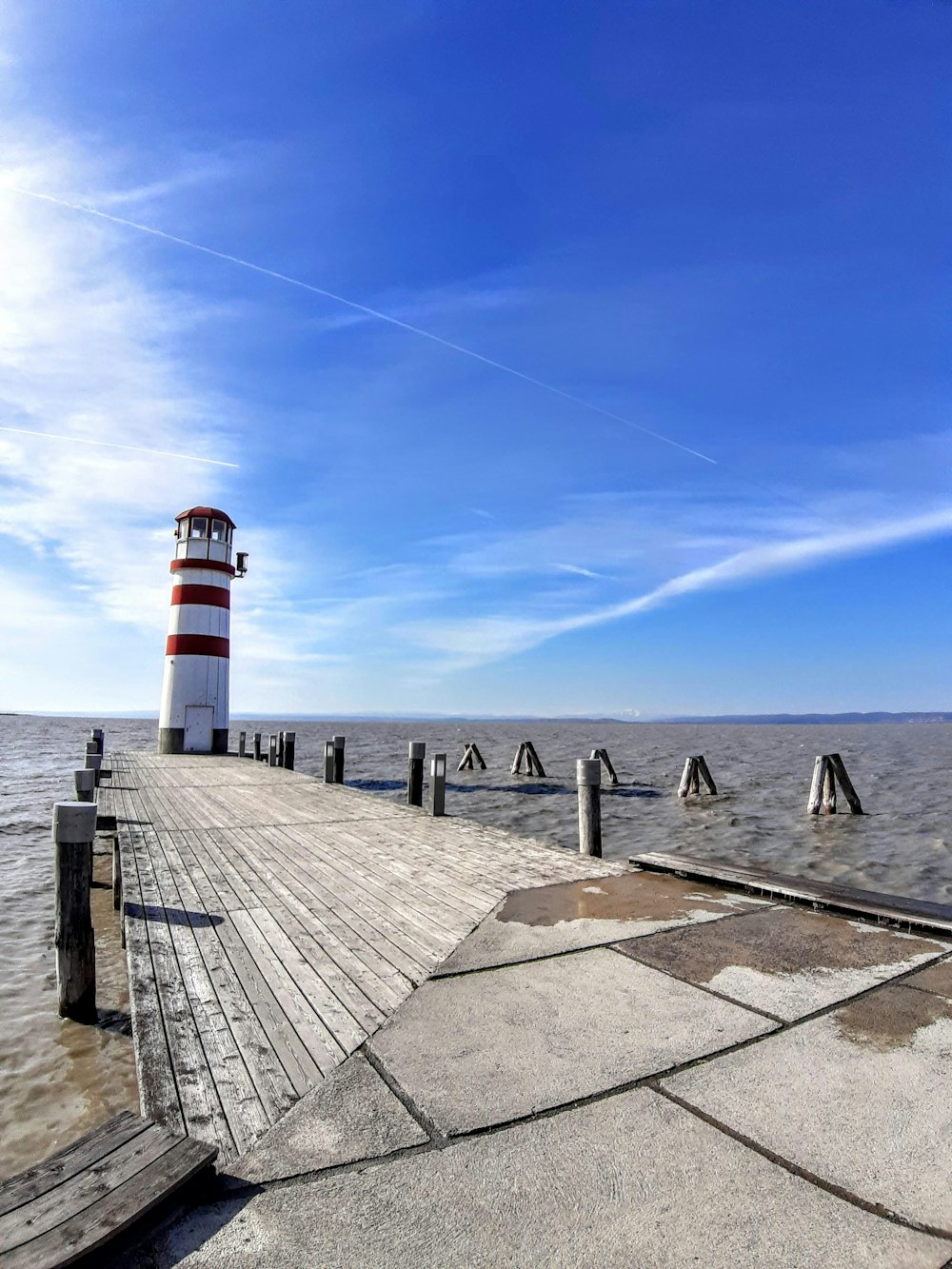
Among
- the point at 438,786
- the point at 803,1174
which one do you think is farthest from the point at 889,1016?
the point at 438,786

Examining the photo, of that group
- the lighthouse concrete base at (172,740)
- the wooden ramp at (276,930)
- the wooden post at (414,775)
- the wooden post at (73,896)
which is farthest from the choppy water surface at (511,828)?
the wooden post at (414,775)

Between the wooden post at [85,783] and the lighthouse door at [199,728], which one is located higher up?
the lighthouse door at [199,728]

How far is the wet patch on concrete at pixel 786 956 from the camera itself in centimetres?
416

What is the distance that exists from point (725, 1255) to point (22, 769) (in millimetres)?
33639

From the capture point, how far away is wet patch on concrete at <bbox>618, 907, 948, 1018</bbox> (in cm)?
416

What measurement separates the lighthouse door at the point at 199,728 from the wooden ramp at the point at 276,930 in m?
12.3

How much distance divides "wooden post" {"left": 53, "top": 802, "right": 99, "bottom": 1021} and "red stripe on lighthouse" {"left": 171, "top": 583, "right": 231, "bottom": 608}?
19.1 meters

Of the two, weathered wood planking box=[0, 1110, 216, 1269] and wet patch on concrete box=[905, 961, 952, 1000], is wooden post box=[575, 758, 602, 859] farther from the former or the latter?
weathered wood planking box=[0, 1110, 216, 1269]

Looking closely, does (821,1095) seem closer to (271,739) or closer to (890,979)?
(890,979)

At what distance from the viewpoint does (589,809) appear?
9016mm

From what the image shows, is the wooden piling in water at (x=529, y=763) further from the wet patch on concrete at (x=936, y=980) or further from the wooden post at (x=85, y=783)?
the wet patch on concrete at (x=936, y=980)

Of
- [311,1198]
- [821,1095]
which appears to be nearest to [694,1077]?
[821,1095]

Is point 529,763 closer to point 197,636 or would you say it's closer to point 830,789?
point 830,789

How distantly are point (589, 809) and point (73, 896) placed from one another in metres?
5.66
